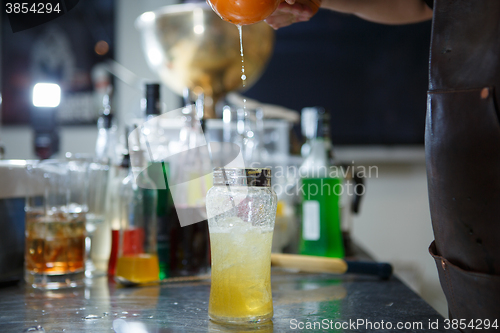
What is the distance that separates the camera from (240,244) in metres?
0.51

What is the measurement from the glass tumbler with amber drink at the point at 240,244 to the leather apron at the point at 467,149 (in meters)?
0.19

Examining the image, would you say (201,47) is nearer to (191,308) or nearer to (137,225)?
(137,225)

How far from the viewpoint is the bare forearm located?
0.66 m

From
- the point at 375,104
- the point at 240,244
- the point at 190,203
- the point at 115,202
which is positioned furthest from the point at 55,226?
the point at 375,104

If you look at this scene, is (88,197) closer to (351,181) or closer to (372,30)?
(351,181)

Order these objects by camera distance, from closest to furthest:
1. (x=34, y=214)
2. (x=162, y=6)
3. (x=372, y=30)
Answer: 1. (x=34, y=214)
2. (x=372, y=30)
3. (x=162, y=6)

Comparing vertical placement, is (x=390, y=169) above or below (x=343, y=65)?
below

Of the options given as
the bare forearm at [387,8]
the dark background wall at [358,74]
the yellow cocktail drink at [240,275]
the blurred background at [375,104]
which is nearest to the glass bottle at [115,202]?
the yellow cocktail drink at [240,275]

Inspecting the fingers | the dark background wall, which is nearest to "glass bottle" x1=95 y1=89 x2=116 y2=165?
the fingers

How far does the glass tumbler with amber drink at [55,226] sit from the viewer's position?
723mm

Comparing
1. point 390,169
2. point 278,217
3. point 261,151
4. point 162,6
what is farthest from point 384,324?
point 162,6

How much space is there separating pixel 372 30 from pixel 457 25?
1706 millimetres

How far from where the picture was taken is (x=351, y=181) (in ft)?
3.85

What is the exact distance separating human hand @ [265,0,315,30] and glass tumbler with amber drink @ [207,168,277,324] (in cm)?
25
